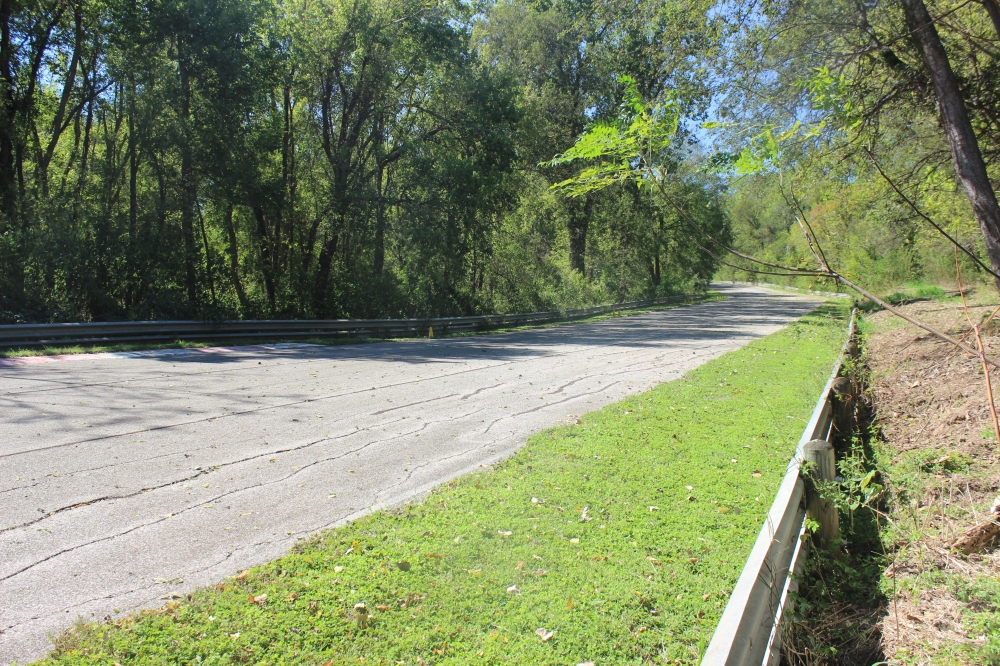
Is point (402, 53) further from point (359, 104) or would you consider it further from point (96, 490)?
point (96, 490)

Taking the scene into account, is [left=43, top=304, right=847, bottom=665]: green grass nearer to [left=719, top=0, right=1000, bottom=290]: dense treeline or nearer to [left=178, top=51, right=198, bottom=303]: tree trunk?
[left=719, top=0, right=1000, bottom=290]: dense treeline

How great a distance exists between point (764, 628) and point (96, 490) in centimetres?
525

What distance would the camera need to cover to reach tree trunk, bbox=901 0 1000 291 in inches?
275

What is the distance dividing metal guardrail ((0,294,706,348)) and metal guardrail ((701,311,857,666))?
1513 centimetres

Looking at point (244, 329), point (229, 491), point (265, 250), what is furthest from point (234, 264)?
point (229, 491)

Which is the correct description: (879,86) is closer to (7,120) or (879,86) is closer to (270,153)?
(270,153)

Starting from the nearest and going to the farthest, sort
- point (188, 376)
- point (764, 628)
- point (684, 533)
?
1. point (764, 628)
2. point (684, 533)
3. point (188, 376)

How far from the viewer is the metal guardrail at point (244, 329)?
13859 mm

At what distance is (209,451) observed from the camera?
6.59 metres

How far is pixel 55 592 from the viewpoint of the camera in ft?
12.3

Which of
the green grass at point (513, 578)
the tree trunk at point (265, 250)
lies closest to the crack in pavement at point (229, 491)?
the green grass at point (513, 578)

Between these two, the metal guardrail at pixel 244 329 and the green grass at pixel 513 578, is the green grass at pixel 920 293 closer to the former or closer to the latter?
the metal guardrail at pixel 244 329

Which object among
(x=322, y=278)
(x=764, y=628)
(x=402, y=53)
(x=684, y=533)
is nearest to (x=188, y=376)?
(x=684, y=533)

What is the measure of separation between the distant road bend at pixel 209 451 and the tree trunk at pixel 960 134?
17.4 ft
